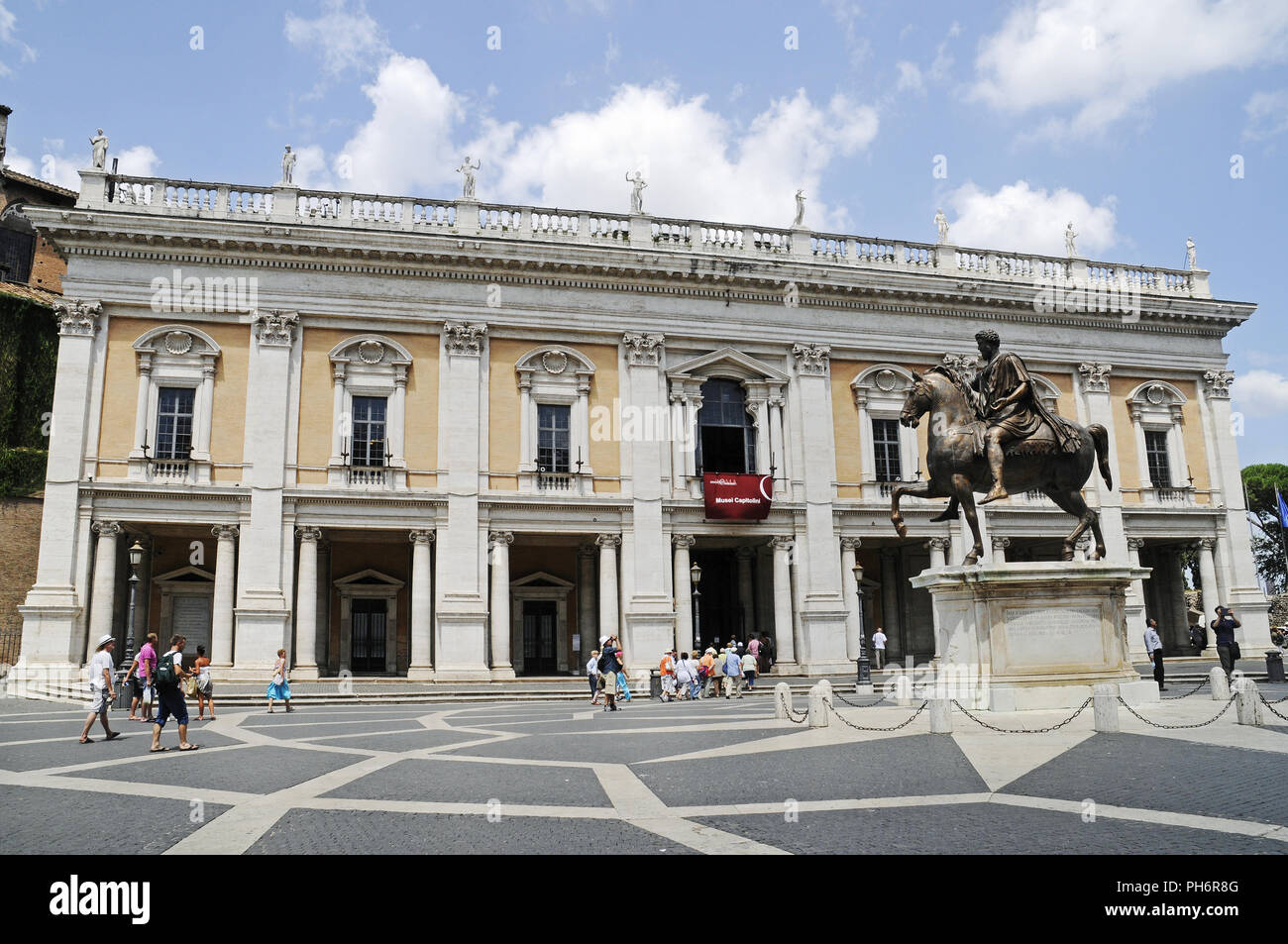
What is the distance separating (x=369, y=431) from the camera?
27953mm

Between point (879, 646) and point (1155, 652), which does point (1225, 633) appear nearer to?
point (1155, 652)

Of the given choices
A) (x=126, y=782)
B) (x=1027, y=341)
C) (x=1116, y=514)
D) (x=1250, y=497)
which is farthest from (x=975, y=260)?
(x=1250, y=497)

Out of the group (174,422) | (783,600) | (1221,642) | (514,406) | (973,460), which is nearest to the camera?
(973,460)

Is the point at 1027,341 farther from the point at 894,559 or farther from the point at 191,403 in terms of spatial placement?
the point at 191,403

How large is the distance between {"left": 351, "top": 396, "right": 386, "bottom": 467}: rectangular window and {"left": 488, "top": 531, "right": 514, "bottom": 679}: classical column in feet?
13.7

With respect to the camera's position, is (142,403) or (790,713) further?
(142,403)

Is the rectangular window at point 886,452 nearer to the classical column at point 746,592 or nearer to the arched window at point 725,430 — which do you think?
the arched window at point 725,430

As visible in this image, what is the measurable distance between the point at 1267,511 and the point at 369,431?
6535 centimetres

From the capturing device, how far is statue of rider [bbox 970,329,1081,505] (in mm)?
13352

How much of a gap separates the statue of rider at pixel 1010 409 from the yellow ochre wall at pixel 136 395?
68.5 feet

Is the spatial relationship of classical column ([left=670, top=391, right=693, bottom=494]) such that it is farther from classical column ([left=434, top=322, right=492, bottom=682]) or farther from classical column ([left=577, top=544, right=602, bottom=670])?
classical column ([left=434, top=322, right=492, bottom=682])

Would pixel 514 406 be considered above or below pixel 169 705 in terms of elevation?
above

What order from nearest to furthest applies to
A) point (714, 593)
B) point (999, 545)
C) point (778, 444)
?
point (778, 444) → point (999, 545) → point (714, 593)

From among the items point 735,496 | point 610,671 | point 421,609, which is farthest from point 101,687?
point 735,496
